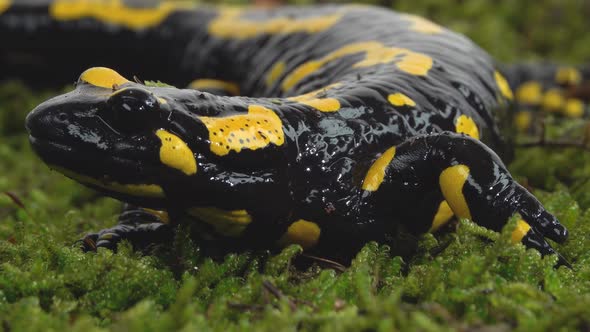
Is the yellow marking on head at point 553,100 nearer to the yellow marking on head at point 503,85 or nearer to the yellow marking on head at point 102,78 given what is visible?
the yellow marking on head at point 503,85

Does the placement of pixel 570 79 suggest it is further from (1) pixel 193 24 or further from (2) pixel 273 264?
(2) pixel 273 264

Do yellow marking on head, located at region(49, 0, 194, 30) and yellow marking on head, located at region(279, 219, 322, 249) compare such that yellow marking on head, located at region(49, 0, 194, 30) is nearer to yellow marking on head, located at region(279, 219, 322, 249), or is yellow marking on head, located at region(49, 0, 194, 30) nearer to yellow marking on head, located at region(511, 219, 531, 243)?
yellow marking on head, located at region(279, 219, 322, 249)

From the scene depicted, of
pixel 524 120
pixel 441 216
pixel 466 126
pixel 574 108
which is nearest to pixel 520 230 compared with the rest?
pixel 441 216

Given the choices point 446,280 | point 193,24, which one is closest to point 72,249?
point 446,280

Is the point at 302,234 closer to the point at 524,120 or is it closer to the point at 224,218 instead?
the point at 224,218

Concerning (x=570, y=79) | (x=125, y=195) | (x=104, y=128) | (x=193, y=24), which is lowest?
(x=570, y=79)

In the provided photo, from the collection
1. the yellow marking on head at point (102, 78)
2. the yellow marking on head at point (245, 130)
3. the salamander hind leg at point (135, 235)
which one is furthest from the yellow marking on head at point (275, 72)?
the yellow marking on head at point (102, 78)
